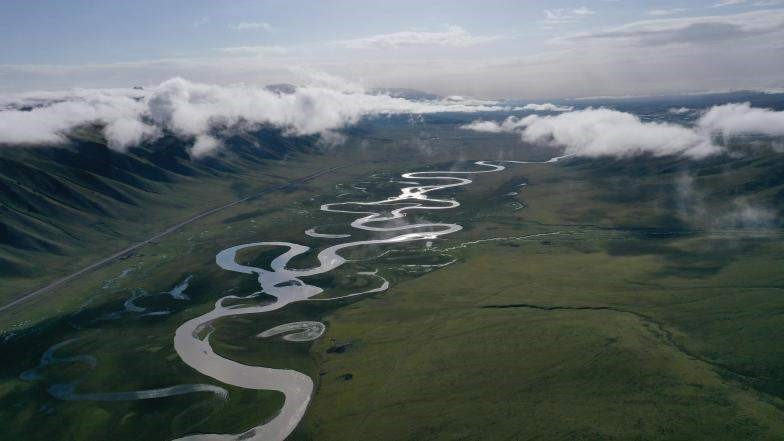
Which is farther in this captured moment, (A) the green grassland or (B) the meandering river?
(B) the meandering river

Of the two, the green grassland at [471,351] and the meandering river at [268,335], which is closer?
the green grassland at [471,351]

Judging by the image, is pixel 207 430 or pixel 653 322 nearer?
pixel 207 430

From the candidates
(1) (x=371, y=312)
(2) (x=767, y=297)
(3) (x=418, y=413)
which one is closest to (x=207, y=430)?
(3) (x=418, y=413)

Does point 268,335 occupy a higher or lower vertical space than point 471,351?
lower

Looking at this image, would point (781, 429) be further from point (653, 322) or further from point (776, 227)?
point (776, 227)

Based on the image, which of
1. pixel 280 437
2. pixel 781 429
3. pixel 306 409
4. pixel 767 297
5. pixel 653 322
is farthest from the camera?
pixel 767 297

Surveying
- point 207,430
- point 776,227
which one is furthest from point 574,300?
point 776,227

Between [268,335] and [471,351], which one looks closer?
[471,351]

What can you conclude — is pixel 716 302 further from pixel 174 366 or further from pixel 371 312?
pixel 174 366

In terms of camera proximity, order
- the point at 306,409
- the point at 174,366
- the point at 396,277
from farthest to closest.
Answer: the point at 396,277 → the point at 174,366 → the point at 306,409
